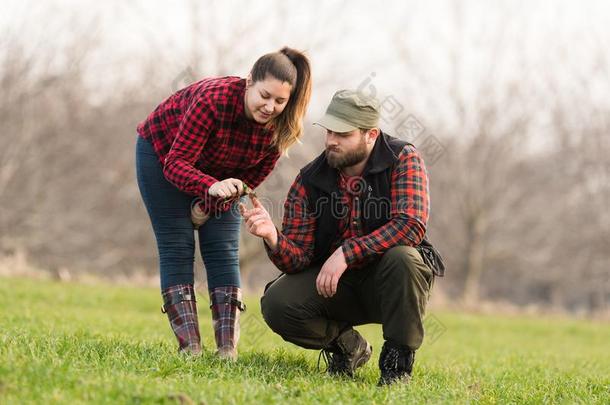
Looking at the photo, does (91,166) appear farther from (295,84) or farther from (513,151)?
(295,84)

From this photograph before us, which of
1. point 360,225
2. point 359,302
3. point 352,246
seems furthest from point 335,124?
point 359,302

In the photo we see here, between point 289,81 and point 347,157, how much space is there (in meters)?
0.54

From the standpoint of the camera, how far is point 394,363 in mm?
3910

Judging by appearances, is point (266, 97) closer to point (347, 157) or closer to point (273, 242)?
point (347, 157)

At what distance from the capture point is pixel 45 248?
25500mm

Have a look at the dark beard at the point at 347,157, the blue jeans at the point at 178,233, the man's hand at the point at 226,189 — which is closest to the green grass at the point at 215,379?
the blue jeans at the point at 178,233

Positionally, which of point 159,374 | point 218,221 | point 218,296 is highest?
point 218,221

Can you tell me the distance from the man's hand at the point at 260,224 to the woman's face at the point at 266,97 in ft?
1.65

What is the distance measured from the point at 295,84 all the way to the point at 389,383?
1748mm

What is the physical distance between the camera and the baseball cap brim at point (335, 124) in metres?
4.05

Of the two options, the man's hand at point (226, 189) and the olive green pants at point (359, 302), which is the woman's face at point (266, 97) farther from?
the olive green pants at point (359, 302)

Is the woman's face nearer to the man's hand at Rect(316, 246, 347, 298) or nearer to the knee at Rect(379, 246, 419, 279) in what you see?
the man's hand at Rect(316, 246, 347, 298)

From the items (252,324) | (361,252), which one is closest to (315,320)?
(361,252)

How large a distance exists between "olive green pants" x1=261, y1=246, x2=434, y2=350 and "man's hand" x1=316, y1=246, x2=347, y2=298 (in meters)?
0.22
